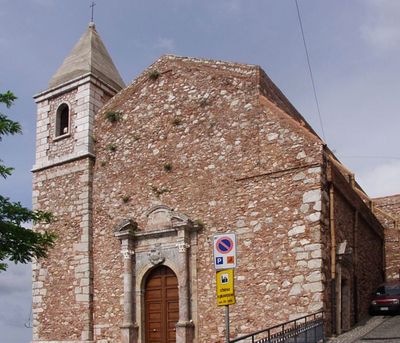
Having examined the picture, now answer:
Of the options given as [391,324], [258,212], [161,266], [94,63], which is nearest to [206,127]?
[258,212]

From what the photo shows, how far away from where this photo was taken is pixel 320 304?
542 inches

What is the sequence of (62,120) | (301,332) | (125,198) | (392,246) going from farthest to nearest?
1. (392,246)
2. (62,120)
3. (125,198)
4. (301,332)

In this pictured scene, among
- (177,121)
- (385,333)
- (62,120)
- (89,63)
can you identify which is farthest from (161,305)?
(89,63)

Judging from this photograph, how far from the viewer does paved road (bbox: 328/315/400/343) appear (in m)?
13.7

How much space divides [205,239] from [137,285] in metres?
2.61

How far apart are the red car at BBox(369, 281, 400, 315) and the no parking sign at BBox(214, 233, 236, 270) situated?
11.4 meters

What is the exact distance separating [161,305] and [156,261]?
1.28 m

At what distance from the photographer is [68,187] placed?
62.0ft

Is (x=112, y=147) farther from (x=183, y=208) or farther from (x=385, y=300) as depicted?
(x=385, y=300)

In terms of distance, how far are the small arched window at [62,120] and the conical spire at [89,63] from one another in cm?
89

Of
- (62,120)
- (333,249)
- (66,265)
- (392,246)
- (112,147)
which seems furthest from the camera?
(392,246)

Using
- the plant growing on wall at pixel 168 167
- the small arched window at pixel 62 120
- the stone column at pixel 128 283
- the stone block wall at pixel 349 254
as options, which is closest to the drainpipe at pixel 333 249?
the stone block wall at pixel 349 254

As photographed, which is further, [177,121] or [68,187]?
[68,187]

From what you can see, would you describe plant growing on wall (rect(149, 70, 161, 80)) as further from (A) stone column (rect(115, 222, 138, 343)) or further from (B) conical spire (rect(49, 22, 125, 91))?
(A) stone column (rect(115, 222, 138, 343))
